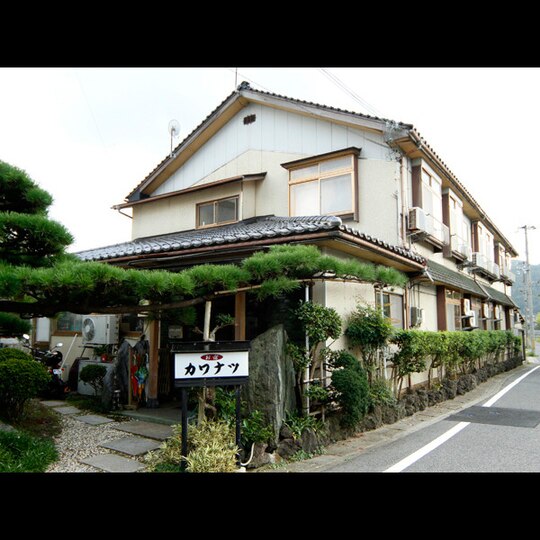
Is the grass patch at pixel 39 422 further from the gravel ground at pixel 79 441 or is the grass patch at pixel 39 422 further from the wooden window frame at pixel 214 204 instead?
the wooden window frame at pixel 214 204

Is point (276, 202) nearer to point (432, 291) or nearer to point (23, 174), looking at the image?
point (432, 291)

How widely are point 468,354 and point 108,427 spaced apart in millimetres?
10345

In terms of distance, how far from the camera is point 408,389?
33.8 feet

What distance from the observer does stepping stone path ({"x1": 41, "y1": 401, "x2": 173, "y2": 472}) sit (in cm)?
536

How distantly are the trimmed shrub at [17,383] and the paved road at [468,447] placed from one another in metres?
4.68

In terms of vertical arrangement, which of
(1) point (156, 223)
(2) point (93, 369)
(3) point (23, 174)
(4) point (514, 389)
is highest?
(1) point (156, 223)

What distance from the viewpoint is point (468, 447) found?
20.9 feet

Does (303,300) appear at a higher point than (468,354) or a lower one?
higher

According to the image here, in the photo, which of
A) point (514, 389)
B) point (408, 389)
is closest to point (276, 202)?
point (408, 389)

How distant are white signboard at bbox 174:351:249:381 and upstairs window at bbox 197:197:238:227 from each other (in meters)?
Result: 7.66

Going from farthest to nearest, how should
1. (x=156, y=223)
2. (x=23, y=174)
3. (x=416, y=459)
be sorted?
(x=156, y=223) → (x=416, y=459) → (x=23, y=174)

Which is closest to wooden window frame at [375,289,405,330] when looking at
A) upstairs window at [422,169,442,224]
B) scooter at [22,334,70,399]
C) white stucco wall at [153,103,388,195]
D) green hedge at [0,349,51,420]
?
upstairs window at [422,169,442,224]

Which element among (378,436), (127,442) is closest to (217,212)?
(127,442)
